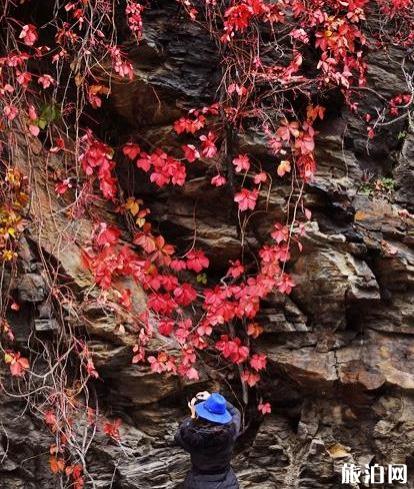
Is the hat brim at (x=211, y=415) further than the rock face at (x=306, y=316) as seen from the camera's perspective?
No

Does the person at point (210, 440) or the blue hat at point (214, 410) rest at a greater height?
the blue hat at point (214, 410)

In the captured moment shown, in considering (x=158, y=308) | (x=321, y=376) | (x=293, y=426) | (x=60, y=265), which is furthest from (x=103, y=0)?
(x=293, y=426)

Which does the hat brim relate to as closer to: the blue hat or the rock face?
the blue hat

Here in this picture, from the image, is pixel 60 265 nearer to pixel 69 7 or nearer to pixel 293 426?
pixel 69 7

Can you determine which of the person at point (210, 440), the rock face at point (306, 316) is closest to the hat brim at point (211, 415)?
the person at point (210, 440)

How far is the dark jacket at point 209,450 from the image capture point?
2.78 metres

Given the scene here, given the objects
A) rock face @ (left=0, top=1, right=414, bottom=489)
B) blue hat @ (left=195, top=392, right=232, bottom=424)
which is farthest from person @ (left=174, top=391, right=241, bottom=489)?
rock face @ (left=0, top=1, right=414, bottom=489)

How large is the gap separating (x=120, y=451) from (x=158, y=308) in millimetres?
919

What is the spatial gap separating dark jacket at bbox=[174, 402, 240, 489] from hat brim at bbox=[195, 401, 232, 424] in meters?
0.04

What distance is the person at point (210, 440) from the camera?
2779 mm

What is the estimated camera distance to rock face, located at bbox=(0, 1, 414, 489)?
3.51 metres

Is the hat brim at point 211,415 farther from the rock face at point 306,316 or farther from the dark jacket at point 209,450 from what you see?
the rock face at point 306,316

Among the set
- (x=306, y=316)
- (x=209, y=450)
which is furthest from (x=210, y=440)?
(x=306, y=316)

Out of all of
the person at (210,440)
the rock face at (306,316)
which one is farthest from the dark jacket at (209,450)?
the rock face at (306,316)
